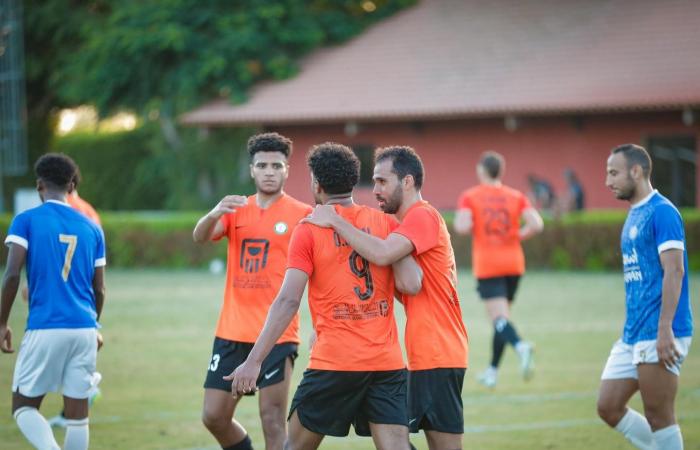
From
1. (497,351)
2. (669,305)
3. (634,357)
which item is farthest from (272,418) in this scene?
(497,351)

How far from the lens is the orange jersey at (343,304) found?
5.55m

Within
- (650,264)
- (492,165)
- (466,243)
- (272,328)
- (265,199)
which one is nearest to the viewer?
(272,328)

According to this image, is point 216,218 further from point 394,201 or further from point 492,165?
point 492,165

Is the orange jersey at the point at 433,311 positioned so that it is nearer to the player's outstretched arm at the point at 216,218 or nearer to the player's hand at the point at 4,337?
the player's outstretched arm at the point at 216,218

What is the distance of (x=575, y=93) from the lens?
91.7ft

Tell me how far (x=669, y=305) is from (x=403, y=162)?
1.83 m

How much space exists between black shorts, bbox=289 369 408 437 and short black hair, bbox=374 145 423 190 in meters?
1.08

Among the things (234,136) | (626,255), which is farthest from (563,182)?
(626,255)

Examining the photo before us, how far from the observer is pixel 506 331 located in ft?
34.9

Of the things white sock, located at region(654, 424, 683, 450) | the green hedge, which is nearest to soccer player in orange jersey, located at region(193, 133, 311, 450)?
white sock, located at region(654, 424, 683, 450)

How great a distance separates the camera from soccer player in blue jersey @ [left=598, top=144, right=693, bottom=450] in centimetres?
630

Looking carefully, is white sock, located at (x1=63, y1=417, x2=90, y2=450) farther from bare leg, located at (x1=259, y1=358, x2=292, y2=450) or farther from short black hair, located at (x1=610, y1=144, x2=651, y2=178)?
short black hair, located at (x1=610, y1=144, x2=651, y2=178)

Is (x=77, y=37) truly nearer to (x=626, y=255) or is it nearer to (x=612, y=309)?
(x=612, y=309)

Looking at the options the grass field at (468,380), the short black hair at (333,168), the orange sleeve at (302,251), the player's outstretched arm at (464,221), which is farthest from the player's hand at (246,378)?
the player's outstretched arm at (464,221)
